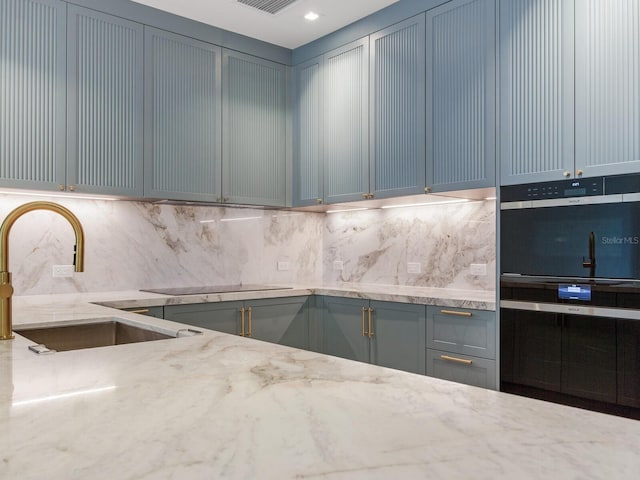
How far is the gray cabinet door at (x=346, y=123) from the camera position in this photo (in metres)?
3.52

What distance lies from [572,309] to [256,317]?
72.3 inches

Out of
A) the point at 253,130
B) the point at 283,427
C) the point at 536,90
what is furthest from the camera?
the point at 253,130

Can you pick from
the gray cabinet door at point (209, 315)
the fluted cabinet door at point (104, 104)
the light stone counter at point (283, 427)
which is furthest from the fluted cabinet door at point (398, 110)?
the light stone counter at point (283, 427)

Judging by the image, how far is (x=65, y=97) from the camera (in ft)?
9.70

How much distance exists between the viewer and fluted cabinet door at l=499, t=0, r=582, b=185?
2461 millimetres

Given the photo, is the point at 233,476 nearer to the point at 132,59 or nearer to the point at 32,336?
the point at 32,336

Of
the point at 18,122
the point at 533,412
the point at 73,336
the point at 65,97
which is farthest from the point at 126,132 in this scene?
the point at 533,412

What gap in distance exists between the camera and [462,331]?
9.11 feet

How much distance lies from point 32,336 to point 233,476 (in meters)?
1.52

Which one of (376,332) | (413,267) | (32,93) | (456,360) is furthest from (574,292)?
(32,93)

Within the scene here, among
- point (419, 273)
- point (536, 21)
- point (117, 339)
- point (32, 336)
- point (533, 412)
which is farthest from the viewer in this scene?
point (419, 273)

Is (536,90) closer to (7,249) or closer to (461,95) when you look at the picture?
(461,95)

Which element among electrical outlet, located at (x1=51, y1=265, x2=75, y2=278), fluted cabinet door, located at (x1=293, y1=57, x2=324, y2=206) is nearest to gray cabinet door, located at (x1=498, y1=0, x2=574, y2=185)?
fluted cabinet door, located at (x1=293, y1=57, x2=324, y2=206)

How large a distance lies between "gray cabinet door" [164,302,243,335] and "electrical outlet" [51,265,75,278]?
73cm
